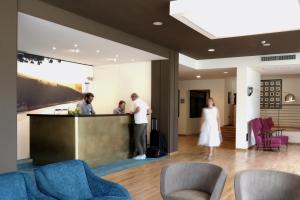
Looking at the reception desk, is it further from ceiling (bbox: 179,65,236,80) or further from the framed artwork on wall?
the framed artwork on wall

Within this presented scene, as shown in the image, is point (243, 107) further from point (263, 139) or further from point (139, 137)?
point (139, 137)

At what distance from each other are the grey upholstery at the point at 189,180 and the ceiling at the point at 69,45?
3.05 meters

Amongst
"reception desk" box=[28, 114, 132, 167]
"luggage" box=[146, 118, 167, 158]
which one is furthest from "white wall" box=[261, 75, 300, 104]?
"reception desk" box=[28, 114, 132, 167]

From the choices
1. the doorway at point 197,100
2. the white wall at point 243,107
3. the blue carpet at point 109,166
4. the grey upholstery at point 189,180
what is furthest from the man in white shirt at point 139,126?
the doorway at point 197,100

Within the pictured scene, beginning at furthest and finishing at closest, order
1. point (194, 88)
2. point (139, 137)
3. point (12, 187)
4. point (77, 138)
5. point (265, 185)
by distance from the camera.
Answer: point (194, 88) → point (139, 137) → point (77, 138) → point (265, 185) → point (12, 187)

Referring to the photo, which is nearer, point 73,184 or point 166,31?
point 73,184

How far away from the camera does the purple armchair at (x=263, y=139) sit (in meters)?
9.14

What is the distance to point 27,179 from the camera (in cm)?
264

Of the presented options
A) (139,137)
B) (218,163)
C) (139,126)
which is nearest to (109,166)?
(139,137)

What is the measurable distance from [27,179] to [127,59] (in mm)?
5857

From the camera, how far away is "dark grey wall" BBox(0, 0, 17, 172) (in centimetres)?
387

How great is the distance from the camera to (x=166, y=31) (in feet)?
20.2

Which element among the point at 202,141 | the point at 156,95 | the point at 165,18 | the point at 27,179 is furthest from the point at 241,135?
the point at 27,179

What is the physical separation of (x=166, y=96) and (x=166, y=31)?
2.27 m
